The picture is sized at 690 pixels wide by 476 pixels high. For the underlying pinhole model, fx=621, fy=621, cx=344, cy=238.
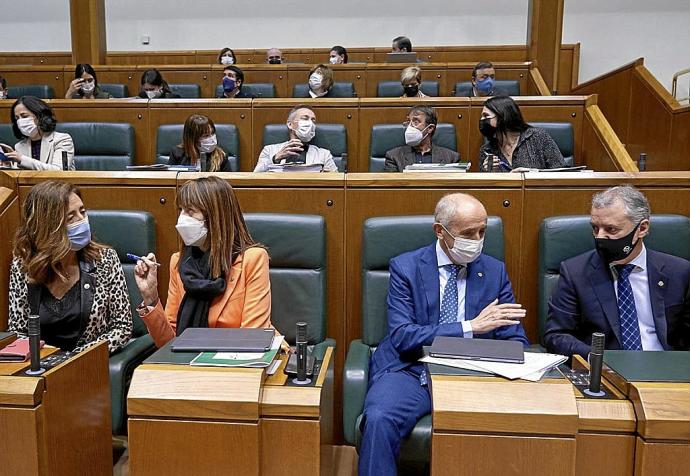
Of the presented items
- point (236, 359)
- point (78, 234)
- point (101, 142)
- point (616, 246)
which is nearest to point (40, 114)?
point (101, 142)

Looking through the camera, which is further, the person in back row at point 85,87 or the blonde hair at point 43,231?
the person in back row at point 85,87

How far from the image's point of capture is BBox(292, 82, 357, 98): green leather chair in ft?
14.3

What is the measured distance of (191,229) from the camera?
1.42m

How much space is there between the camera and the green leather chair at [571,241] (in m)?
1.53

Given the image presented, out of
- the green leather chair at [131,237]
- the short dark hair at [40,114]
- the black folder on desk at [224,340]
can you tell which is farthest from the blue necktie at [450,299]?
the short dark hair at [40,114]

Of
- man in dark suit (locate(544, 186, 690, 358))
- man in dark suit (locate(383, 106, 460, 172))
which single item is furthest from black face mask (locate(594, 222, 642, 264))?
man in dark suit (locate(383, 106, 460, 172))

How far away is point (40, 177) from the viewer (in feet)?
5.53

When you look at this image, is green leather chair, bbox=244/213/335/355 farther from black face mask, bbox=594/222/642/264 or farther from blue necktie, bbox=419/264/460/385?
black face mask, bbox=594/222/642/264

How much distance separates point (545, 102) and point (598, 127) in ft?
1.18

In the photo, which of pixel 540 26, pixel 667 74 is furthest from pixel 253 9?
pixel 667 74

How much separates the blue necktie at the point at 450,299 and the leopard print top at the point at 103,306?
763 millimetres

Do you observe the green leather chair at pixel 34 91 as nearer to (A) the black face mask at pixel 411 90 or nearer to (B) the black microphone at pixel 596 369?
(A) the black face mask at pixel 411 90

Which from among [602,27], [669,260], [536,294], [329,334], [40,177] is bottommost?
[329,334]

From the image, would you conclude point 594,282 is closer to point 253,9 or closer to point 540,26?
point 540,26
